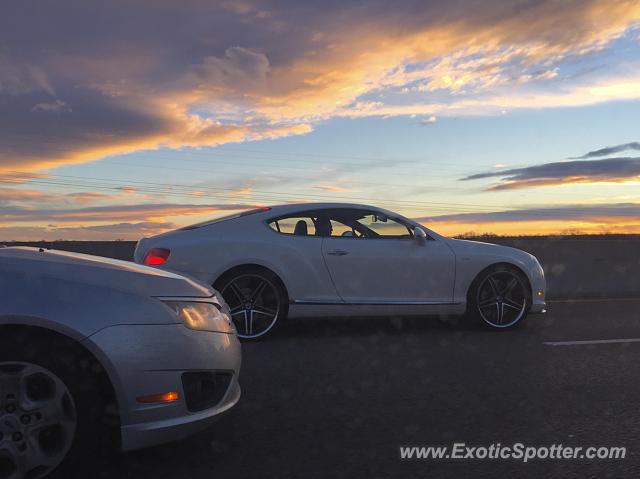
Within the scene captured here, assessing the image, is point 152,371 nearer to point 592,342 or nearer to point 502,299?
point 592,342

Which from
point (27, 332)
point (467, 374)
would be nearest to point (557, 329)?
point (467, 374)

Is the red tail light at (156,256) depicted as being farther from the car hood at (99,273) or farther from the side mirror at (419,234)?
the car hood at (99,273)

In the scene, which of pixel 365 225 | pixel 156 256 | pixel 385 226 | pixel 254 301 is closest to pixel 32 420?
pixel 156 256

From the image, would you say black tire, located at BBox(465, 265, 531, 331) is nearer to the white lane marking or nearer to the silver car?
the white lane marking

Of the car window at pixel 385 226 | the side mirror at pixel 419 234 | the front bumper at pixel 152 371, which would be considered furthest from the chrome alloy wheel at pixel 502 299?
the front bumper at pixel 152 371

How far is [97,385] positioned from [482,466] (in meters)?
1.98

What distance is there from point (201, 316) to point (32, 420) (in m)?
0.94

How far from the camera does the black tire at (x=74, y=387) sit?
2.96m

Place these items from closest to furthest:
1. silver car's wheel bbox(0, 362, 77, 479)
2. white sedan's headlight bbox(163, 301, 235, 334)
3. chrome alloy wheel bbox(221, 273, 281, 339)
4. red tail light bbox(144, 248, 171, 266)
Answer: silver car's wheel bbox(0, 362, 77, 479)
white sedan's headlight bbox(163, 301, 235, 334)
red tail light bbox(144, 248, 171, 266)
chrome alloy wheel bbox(221, 273, 281, 339)

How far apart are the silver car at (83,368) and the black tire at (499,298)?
5.13 meters

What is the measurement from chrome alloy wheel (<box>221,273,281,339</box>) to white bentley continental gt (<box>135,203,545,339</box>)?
11 mm

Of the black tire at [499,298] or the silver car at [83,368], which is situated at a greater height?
the silver car at [83,368]

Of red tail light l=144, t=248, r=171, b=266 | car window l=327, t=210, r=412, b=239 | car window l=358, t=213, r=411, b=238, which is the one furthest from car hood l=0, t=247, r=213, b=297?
car window l=358, t=213, r=411, b=238

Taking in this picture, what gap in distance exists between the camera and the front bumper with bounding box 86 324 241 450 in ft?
9.91
